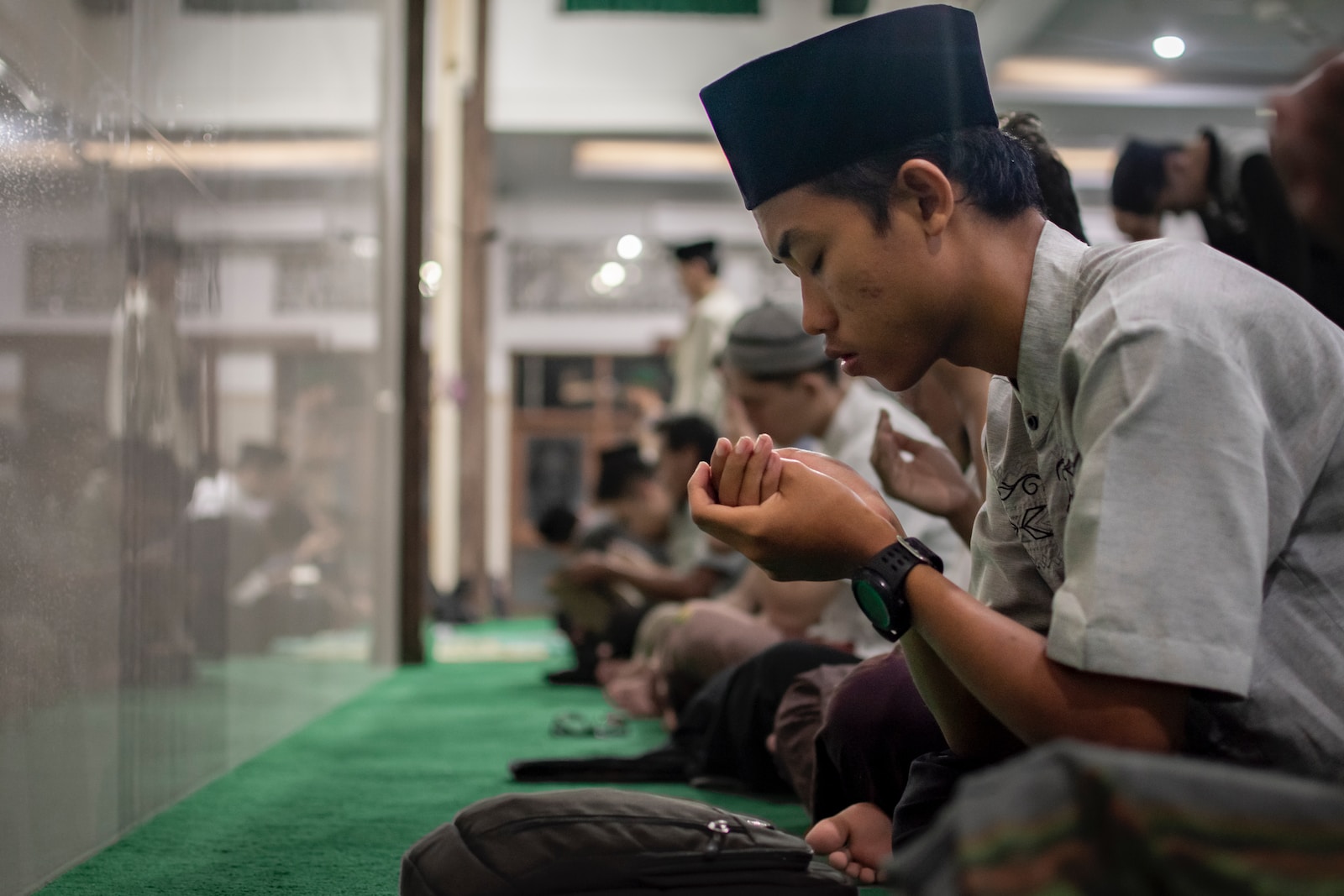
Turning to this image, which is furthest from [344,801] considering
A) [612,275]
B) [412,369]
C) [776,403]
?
[612,275]

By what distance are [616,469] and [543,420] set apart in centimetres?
603

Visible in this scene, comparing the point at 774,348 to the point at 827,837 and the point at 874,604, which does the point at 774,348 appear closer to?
the point at 827,837

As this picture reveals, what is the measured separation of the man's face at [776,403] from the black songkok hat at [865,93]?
1602mm

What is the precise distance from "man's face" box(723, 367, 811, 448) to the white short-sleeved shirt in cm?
167

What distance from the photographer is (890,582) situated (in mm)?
1039

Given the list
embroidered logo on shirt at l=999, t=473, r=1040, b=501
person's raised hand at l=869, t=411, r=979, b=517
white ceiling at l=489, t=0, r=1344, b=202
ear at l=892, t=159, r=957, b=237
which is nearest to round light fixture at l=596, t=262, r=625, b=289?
white ceiling at l=489, t=0, r=1344, b=202

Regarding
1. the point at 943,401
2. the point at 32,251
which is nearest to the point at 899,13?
the point at 943,401

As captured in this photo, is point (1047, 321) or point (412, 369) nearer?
point (1047, 321)

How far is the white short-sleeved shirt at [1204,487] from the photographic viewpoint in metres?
0.88

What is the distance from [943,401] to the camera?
6.68 feet

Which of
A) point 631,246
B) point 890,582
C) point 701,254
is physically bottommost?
point 890,582

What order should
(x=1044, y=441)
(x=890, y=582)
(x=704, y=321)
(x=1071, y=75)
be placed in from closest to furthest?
(x=890, y=582)
(x=1044, y=441)
(x=704, y=321)
(x=1071, y=75)

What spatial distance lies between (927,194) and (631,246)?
410 inches

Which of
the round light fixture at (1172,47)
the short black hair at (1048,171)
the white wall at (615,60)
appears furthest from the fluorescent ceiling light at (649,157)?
the short black hair at (1048,171)
